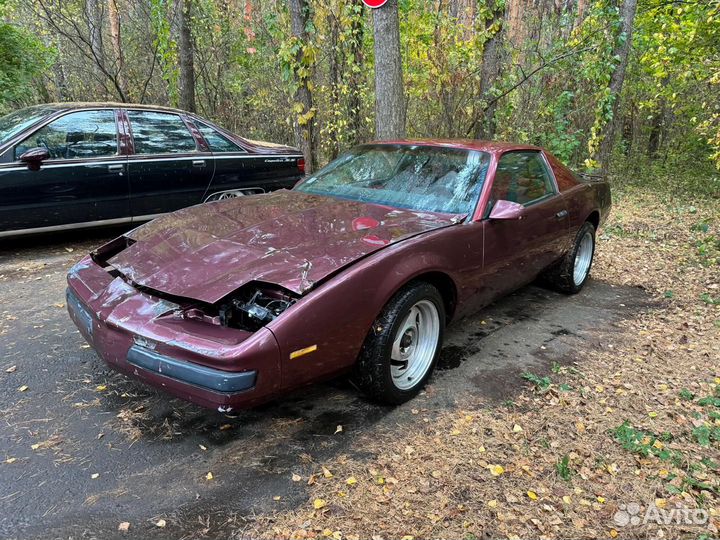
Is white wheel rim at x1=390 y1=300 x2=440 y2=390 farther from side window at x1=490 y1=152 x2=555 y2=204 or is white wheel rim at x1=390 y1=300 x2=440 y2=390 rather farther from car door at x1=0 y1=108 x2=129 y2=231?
car door at x1=0 y1=108 x2=129 y2=231

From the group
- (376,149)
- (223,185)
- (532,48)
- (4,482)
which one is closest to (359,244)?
(376,149)

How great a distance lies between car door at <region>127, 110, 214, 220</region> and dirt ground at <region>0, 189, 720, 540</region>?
207cm

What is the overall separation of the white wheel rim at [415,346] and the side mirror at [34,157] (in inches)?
170

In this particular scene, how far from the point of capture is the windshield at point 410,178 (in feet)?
11.7

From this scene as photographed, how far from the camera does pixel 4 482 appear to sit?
2297 mm

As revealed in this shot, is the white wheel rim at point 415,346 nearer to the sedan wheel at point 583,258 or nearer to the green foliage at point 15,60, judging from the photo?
the sedan wheel at point 583,258

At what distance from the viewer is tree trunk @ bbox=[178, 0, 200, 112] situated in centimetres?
984

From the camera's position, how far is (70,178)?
5312 mm

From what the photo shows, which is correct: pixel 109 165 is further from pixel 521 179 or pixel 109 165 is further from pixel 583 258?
pixel 583 258

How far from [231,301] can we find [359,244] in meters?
0.76

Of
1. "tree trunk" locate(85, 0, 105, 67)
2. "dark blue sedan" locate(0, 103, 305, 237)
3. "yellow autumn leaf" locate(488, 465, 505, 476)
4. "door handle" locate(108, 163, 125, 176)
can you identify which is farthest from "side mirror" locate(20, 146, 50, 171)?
"tree trunk" locate(85, 0, 105, 67)

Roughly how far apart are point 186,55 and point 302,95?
10.2 ft

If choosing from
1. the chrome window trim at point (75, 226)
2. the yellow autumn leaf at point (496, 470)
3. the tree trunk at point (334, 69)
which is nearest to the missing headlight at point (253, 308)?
the yellow autumn leaf at point (496, 470)

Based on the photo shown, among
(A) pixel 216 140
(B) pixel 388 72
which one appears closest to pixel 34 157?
(A) pixel 216 140
